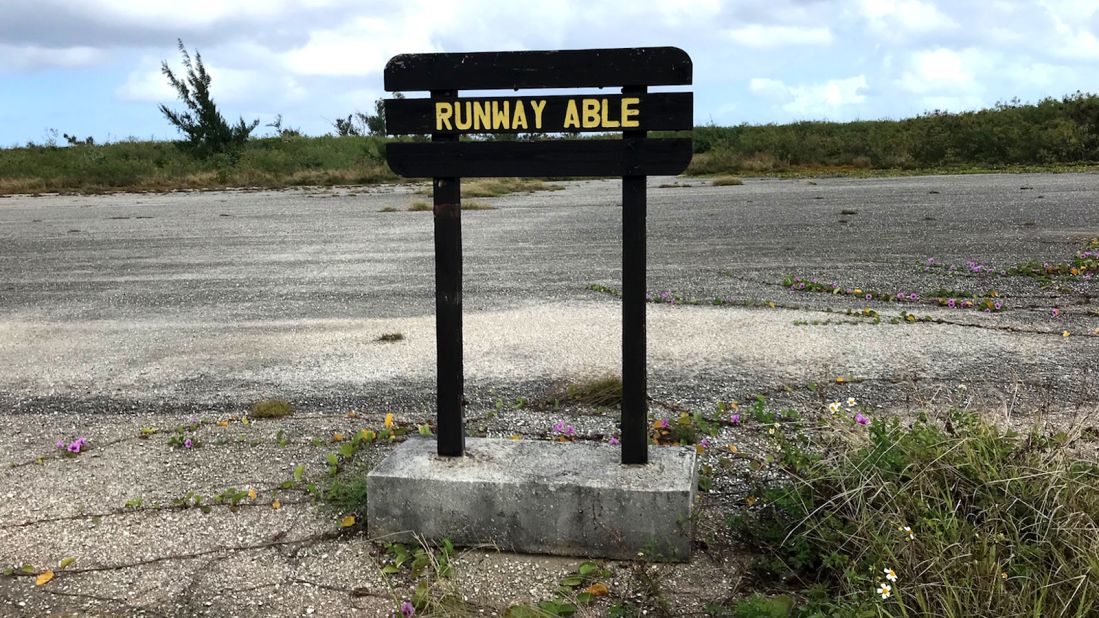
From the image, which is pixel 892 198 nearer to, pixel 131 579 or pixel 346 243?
pixel 346 243

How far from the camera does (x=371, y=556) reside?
3.57 meters

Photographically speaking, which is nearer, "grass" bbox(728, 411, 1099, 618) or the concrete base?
"grass" bbox(728, 411, 1099, 618)

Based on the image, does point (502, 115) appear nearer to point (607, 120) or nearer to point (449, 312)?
point (607, 120)

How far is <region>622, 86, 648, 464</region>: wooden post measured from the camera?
3.59 metres

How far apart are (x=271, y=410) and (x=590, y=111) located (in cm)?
291

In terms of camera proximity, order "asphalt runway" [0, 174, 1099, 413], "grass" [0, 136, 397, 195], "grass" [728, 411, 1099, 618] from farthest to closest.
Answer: "grass" [0, 136, 397, 195]
"asphalt runway" [0, 174, 1099, 413]
"grass" [728, 411, 1099, 618]

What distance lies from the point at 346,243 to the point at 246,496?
1077 cm

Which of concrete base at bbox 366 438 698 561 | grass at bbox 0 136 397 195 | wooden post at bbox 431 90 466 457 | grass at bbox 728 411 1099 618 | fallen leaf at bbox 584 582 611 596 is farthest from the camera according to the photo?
grass at bbox 0 136 397 195

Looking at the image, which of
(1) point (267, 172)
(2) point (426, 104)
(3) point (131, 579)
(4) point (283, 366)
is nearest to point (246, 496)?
(3) point (131, 579)

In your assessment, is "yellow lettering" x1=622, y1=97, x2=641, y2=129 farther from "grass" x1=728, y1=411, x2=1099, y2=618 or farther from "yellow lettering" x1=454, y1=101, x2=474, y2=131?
"grass" x1=728, y1=411, x2=1099, y2=618

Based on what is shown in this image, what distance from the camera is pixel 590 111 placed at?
350cm

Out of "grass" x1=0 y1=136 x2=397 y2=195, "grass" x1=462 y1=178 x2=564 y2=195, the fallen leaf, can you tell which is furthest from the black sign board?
"grass" x1=0 y1=136 x2=397 y2=195

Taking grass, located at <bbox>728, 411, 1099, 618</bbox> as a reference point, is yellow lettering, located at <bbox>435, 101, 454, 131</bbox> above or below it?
above

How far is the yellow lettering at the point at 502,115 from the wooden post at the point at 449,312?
347 millimetres
